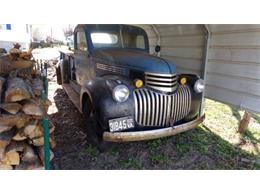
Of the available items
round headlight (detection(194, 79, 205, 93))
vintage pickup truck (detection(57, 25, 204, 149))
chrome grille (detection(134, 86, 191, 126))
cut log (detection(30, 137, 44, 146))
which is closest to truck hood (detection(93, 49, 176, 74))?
vintage pickup truck (detection(57, 25, 204, 149))

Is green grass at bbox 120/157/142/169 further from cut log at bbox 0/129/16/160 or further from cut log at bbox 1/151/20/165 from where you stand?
cut log at bbox 0/129/16/160

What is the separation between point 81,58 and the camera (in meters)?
4.46

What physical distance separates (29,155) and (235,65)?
125 inches

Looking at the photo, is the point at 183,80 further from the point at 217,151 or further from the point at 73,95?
the point at 73,95

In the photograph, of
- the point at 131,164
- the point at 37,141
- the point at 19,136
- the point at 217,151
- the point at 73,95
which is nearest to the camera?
the point at 19,136

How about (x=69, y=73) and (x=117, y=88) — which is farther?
(x=69, y=73)

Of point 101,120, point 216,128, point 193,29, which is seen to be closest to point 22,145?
point 101,120

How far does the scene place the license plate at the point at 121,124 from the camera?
2635 millimetres

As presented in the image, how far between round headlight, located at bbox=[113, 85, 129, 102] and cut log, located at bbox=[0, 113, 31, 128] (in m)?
0.99

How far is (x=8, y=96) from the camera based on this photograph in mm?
2404

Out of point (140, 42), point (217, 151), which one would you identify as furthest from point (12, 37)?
point (217, 151)

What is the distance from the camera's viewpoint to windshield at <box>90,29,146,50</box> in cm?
395
